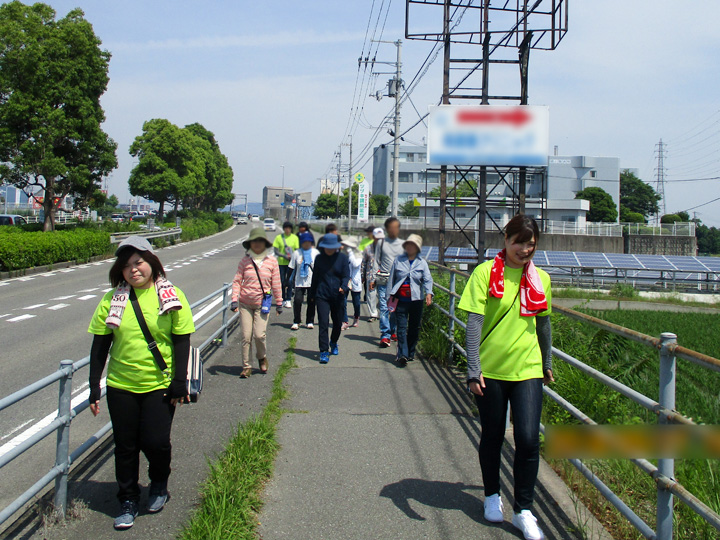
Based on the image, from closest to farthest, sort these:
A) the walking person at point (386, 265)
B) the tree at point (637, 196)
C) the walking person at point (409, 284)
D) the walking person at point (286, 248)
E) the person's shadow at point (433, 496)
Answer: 1. the person's shadow at point (433, 496)
2. the walking person at point (409, 284)
3. the walking person at point (386, 265)
4. the walking person at point (286, 248)
5. the tree at point (637, 196)

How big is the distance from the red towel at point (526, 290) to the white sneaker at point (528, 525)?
3.69ft

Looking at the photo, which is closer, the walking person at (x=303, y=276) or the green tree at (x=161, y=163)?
the walking person at (x=303, y=276)

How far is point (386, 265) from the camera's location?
29.9 ft

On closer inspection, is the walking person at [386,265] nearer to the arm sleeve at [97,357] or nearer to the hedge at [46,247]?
the arm sleeve at [97,357]

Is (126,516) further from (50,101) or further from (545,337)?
(50,101)

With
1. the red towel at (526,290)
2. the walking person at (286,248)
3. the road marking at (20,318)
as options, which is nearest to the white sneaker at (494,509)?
the red towel at (526,290)

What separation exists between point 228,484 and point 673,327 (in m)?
12.9

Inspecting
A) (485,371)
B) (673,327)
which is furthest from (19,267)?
(485,371)

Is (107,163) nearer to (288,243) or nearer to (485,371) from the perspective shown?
(288,243)

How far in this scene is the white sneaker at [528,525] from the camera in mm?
3547

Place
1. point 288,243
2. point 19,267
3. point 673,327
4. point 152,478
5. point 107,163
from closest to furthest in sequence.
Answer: point 152,478 < point 288,243 < point 673,327 < point 19,267 < point 107,163

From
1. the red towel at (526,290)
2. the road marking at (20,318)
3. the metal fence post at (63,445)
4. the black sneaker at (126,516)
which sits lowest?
the black sneaker at (126,516)

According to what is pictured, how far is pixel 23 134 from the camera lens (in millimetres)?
26875

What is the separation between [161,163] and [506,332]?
144 ft
